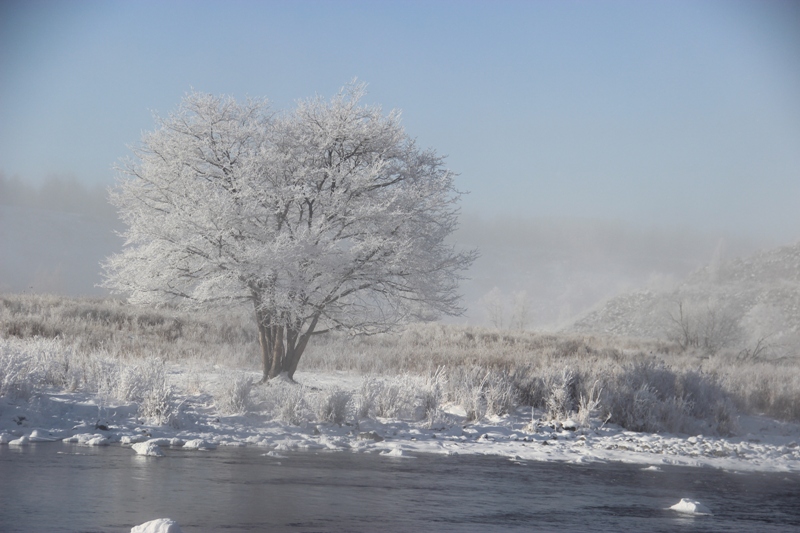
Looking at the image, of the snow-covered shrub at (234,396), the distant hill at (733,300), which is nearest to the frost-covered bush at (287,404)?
the snow-covered shrub at (234,396)

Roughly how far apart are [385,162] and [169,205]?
5.09 m

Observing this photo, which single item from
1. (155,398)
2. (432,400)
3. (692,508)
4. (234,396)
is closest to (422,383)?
(432,400)

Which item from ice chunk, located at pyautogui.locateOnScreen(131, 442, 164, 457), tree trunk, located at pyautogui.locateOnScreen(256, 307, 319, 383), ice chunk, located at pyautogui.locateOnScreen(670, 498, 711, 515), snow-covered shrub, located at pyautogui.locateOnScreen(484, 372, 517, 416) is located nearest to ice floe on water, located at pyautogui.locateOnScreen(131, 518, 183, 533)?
ice chunk, located at pyautogui.locateOnScreen(131, 442, 164, 457)

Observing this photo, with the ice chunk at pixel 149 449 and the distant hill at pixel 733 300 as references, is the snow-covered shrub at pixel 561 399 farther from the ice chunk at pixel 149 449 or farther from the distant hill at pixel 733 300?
the distant hill at pixel 733 300

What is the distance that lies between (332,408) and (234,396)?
1.64 m

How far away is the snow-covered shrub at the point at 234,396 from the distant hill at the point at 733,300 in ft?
245

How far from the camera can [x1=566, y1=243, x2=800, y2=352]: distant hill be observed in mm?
86438

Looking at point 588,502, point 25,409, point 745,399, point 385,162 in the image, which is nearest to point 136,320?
point 385,162

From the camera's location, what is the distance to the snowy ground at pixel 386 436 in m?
10.6

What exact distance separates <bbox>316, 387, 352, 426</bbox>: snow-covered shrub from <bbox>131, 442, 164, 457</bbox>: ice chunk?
12.2 feet

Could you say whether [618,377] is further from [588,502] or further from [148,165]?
[148,165]

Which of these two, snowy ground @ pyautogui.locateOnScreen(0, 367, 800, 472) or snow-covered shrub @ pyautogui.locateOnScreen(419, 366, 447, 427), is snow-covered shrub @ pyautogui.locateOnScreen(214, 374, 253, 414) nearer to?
snowy ground @ pyautogui.locateOnScreen(0, 367, 800, 472)

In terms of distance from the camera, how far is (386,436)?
1236 cm

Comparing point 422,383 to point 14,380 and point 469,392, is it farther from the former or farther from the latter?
point 14,380
